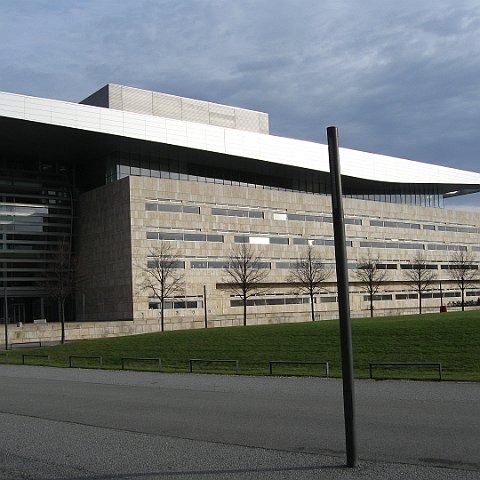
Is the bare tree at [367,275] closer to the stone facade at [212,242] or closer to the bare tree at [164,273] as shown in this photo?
the stone facade at [212,242]

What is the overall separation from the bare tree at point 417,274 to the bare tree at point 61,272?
41485mm

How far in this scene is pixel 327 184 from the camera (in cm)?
8475

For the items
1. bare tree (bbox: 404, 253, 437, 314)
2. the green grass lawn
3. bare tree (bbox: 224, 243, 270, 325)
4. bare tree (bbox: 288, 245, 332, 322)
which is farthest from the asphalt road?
bare tree (bbox: 404, 253, 437, 314)

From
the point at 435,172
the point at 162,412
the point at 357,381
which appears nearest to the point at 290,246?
the point at 435,172

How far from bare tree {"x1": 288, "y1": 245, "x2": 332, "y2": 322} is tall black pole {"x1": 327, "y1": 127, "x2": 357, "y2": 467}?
62.5 metres

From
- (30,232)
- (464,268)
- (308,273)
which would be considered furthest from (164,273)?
(464,268)

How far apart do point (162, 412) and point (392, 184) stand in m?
77.1

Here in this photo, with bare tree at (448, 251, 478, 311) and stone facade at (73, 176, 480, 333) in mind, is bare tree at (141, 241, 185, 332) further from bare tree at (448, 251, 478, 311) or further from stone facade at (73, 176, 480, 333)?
bare tree at (448, 251, 478, 311)

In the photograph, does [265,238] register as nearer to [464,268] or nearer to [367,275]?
[367,275]

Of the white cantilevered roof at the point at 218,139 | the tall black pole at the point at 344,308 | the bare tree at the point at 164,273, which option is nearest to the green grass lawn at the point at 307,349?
the tall black pole at the point at 344,308

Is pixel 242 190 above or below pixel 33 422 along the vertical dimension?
above

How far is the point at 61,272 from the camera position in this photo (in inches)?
2349

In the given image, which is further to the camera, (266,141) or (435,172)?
(435,172)

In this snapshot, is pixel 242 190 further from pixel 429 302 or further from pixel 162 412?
pixel 162 412
